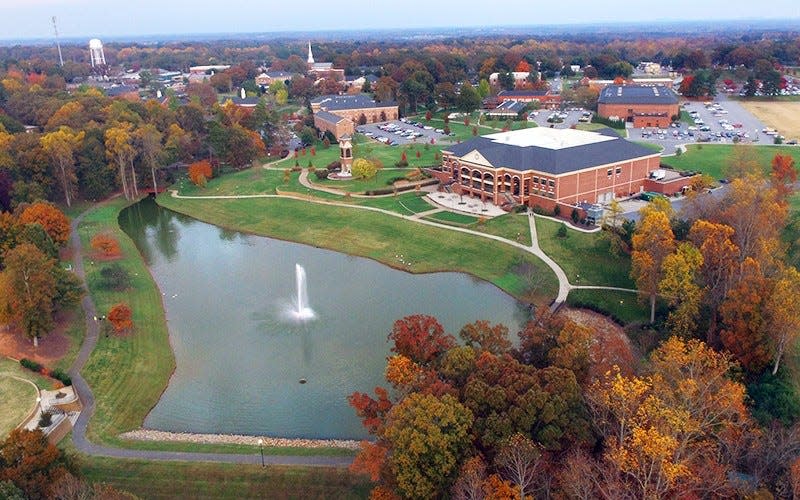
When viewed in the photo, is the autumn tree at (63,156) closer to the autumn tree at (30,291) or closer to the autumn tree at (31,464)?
the autumn tree at (30,291)

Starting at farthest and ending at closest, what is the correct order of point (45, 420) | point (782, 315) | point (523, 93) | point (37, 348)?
point (523, 93), point (37, 348), point (782, 315), point (45, 420)

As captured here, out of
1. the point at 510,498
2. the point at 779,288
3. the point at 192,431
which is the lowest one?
the point at 192,431

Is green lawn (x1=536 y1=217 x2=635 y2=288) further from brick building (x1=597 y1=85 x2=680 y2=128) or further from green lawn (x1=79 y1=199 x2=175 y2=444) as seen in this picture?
brick building (x1=597 y1=85 x2=680 y2=128)

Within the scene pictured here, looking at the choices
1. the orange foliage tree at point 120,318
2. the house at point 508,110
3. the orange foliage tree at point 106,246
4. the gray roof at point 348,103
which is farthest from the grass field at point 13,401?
the house at point 508,110

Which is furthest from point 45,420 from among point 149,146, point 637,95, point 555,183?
point 637,95

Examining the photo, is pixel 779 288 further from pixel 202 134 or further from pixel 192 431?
pixel 202 134

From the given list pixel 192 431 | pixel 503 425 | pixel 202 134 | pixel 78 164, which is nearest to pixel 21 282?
pixel 192 431

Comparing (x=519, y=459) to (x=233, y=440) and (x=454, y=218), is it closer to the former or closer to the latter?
(x=233, y=440)
